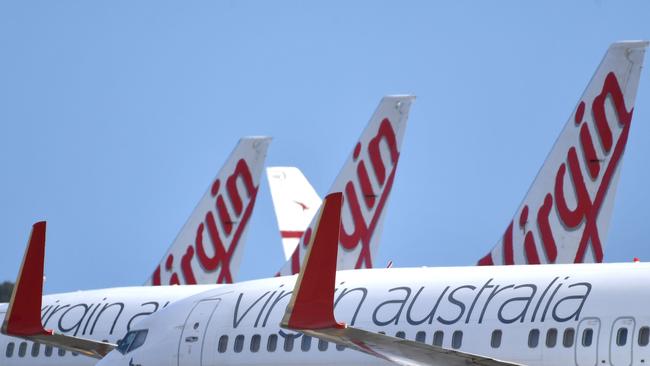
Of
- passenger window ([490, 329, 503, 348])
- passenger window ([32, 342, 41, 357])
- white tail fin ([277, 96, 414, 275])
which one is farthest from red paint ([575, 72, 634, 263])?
passenger window ([32, 342, 41, 357])

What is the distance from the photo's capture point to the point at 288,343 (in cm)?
3005

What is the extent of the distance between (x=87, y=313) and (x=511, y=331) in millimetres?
15856

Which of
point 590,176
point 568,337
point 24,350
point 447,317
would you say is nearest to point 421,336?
point 447,317

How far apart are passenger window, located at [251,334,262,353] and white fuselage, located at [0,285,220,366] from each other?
8260 millimetres

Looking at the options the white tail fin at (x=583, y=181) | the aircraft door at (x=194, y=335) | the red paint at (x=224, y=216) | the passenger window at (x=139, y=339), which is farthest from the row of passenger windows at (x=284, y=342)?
the red paint at (x=224, y=216)

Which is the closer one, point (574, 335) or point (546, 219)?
point (574, 335)

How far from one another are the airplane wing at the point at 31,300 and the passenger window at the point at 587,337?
35.6 ft

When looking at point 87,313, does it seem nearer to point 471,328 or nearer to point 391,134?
point 391,134

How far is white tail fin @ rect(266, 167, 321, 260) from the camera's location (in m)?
56.7

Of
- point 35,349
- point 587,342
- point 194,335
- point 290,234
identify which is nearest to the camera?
point 587,342

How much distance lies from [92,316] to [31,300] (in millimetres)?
8215

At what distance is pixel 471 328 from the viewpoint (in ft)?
91.2

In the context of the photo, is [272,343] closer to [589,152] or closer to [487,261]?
[487,261]

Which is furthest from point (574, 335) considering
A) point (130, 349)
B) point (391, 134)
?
point (391, 134)
